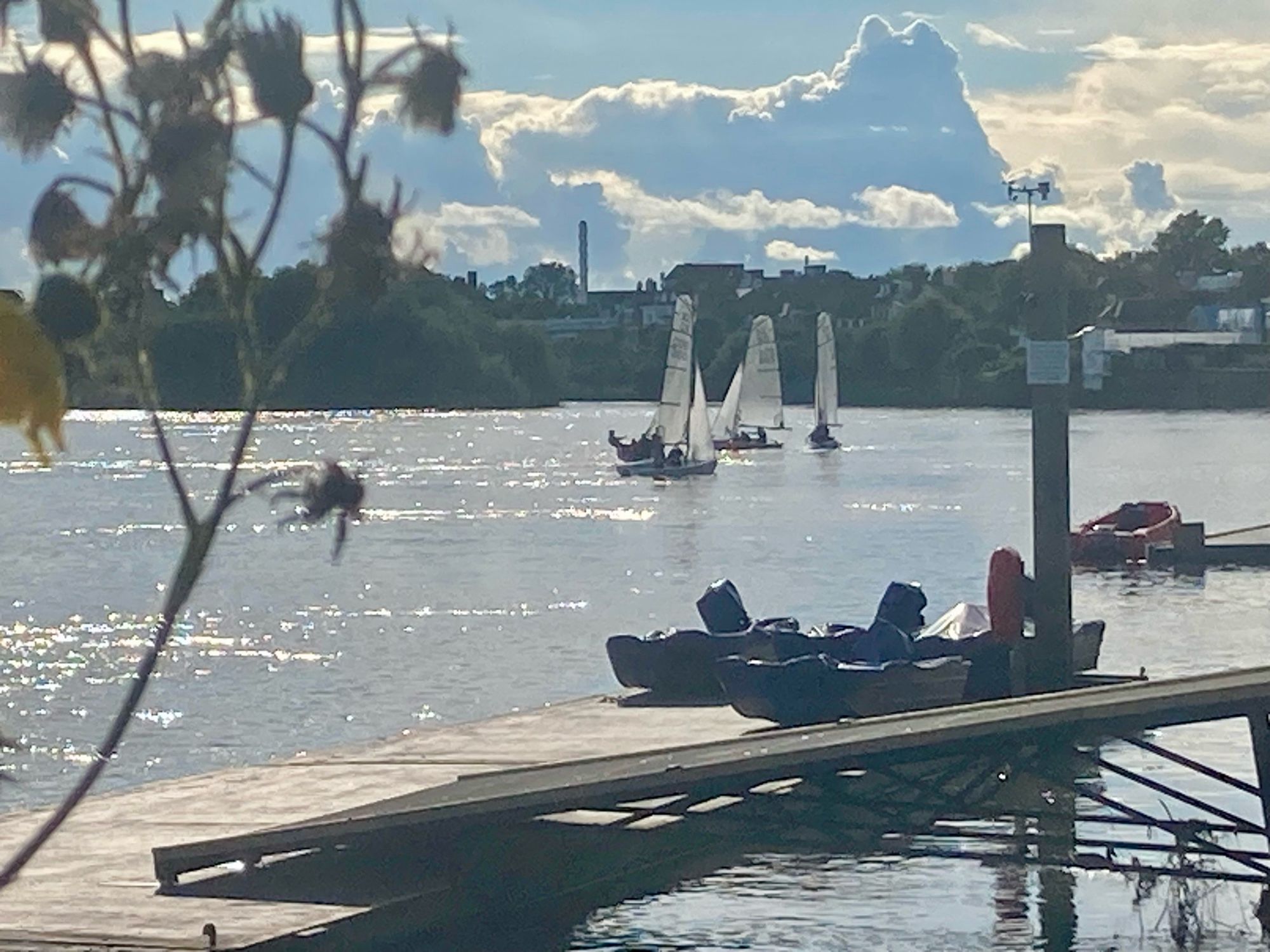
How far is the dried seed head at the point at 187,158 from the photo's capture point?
12.9 feet

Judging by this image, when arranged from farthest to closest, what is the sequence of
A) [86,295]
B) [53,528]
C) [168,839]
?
[53,528] → [168,839] → [86,295]

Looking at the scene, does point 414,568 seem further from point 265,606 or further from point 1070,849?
point 1070,849

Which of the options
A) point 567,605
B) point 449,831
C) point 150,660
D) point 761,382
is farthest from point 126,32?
point 761,382

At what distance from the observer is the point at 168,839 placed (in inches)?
592

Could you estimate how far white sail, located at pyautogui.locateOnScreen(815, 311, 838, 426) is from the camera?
117750 mm

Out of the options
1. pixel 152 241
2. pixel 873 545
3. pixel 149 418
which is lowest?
pixel 873 545

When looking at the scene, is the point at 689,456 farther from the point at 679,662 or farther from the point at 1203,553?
the point at 679,662

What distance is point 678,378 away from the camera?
90.7 meters

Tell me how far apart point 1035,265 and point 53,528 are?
7181cm

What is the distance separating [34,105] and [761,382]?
115 m

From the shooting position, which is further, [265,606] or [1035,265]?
[265,606]

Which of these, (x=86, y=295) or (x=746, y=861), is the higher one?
(x=86, y=295)

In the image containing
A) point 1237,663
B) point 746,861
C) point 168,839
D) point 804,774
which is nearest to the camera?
point 804,774

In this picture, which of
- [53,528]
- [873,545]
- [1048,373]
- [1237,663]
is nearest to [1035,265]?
[1048,373]
